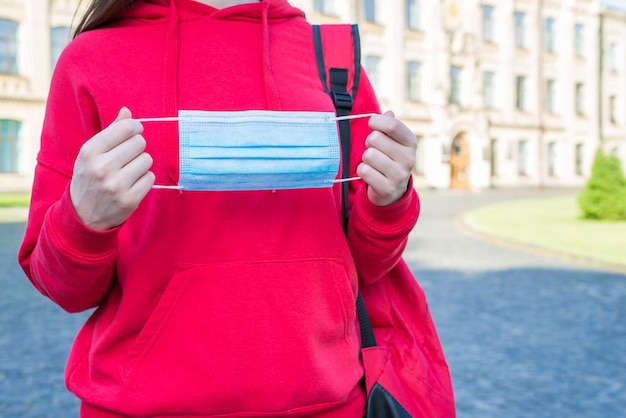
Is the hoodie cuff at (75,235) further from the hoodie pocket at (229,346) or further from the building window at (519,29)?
the building window at (519,29)

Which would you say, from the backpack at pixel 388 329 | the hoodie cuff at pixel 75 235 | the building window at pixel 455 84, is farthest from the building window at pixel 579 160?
the hoodie cuff at pixel 75 235

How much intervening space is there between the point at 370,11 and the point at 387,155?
1256 inches

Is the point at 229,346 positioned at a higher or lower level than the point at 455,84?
higher

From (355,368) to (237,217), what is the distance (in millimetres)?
415

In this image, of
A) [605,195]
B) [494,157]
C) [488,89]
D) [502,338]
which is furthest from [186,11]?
[488,89]

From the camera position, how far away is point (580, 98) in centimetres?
4100

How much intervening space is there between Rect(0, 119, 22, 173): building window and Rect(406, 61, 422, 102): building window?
1749 cm

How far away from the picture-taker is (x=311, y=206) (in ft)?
4.56

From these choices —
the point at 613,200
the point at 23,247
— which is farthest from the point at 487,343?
the point at 613,200

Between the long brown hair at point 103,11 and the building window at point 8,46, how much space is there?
25.0 metres

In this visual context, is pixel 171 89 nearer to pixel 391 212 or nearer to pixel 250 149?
pixel 250 149

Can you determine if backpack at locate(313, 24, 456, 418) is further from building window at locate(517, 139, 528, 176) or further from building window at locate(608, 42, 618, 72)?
building window at locate(608, 42, 618, 72)

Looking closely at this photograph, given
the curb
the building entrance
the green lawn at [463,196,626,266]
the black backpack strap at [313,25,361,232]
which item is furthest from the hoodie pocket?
the building entrance

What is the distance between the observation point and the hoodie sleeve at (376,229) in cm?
142
